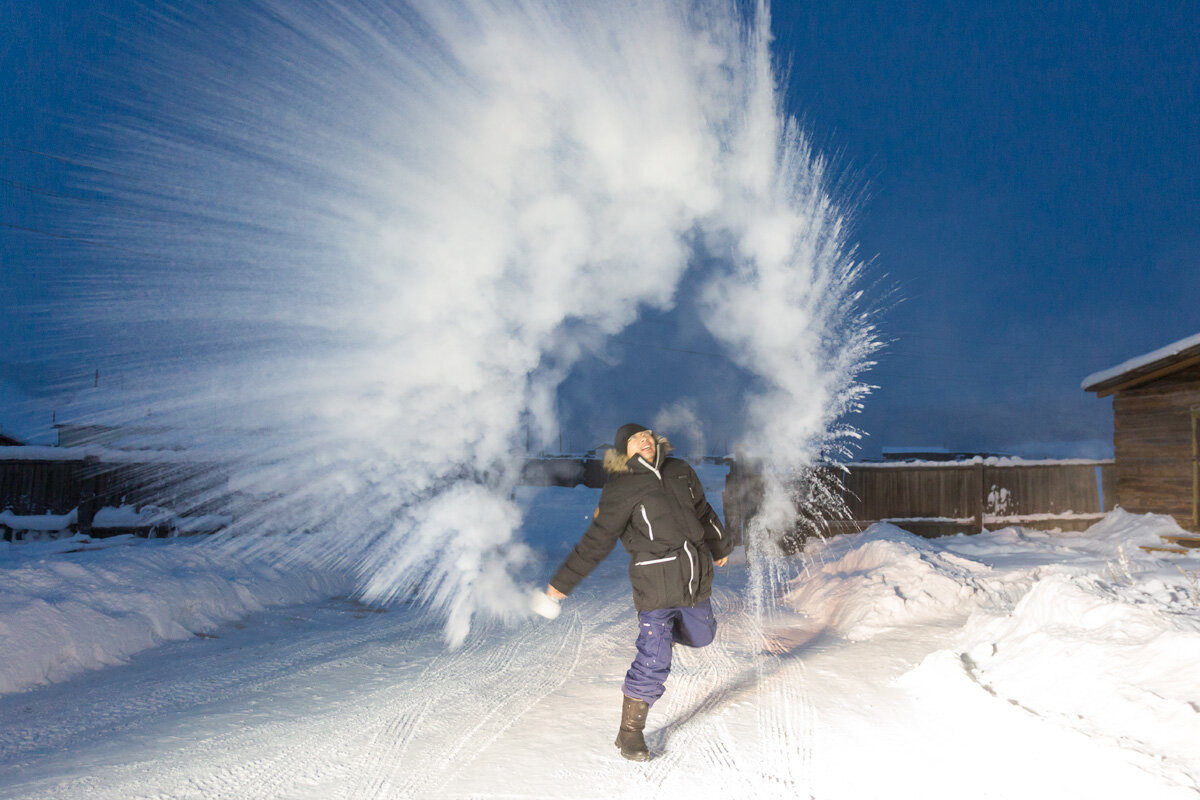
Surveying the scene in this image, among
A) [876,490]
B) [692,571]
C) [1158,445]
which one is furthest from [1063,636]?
[1158,445]

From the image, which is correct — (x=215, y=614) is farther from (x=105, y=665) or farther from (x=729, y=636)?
(x=729, y=636)

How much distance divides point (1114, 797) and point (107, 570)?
837 centimetres

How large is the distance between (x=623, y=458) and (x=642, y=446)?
0.45 feet

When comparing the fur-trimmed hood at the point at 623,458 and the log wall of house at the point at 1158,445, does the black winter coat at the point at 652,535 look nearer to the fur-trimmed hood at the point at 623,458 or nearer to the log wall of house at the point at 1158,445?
the fur-trimmed hood at the point at 623,458

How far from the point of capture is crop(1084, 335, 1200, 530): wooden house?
38.3 ft

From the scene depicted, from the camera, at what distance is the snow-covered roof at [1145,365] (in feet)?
36.4

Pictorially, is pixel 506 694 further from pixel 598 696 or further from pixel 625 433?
pixel 625 433

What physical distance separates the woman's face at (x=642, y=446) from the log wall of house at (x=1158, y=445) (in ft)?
42.0

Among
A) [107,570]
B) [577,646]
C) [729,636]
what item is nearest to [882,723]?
[729,636]

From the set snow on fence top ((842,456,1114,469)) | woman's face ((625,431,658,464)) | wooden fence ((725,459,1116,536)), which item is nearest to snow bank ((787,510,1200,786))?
woman's face ((625,431,658,464))

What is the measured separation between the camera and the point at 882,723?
13.0 ft

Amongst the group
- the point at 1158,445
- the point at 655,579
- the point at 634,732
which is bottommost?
the point at 634,732

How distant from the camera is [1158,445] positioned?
12.4m

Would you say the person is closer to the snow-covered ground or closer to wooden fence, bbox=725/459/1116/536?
the snow-covered ground
